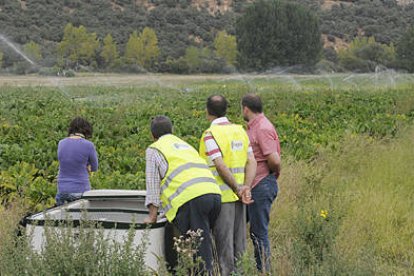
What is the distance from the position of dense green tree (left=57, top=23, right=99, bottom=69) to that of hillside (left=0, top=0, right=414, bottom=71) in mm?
1299

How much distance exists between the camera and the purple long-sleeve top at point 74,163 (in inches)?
270

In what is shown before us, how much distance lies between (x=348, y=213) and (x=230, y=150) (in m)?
2.39

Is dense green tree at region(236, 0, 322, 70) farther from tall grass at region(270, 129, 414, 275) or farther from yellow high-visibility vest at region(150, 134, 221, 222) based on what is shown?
yellow high-visibility vest at region(150, 134, 221, 222)

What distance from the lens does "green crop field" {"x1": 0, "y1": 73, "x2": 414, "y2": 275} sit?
5797 millimetres

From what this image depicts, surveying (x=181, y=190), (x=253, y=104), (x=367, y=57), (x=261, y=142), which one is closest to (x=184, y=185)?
(x=181, y=190)

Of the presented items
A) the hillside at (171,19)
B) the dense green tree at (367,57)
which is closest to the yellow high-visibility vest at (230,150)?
the hillside at (171,19)

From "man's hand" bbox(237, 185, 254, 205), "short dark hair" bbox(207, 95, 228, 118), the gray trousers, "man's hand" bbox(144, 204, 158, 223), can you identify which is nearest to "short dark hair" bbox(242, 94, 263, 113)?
"short dark hair" bbox(207, 95, 228, 118)

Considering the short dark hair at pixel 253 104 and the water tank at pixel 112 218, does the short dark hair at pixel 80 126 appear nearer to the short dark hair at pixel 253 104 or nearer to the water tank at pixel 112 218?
the water tank at pixel 112 218

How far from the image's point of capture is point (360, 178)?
982 cm

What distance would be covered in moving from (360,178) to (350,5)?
88663 millimetres

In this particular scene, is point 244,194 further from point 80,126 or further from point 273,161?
point 80,126

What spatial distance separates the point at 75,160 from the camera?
22.6ft

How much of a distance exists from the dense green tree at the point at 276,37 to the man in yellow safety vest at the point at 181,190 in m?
58.8

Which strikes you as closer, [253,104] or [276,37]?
[253,104]
